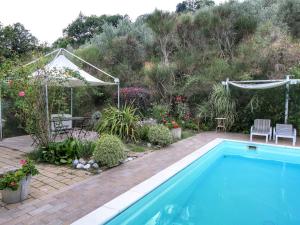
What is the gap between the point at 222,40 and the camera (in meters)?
14.5

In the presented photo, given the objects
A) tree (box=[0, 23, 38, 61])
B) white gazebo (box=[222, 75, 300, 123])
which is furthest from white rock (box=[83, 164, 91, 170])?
tree (box=[0, 23, 38, 61])

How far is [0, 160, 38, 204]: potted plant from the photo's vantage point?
3369 millimetres

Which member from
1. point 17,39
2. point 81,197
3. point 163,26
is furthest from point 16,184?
point 17,39

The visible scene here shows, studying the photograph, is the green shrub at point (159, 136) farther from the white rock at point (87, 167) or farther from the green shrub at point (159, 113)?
the white rock at point (87, 167)

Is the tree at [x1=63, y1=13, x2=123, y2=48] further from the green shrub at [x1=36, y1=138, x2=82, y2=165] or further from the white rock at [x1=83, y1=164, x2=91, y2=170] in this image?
the white rock at [x1=83, y1=164, x2=91, y2=170]

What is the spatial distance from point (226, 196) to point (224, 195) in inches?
1.9

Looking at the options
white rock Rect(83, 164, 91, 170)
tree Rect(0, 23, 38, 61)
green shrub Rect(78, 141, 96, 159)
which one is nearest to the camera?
white rock Rect(83, 164, 91, 170)

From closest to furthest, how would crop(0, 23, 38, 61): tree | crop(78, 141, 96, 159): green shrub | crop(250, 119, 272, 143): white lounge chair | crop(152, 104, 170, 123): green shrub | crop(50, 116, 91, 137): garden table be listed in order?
crop(78, 141, 96, 159): green shrub < crop(50, 116, 91, 137): garden table < crop(250, 119, 272, 143): white lounge chair < crop(152, 104, 170, 123): green shrub < crop(0, 23, 38, 61): tree

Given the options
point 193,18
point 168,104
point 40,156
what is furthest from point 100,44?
point 40,156

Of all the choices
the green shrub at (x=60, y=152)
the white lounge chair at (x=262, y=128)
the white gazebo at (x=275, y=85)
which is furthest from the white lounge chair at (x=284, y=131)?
the green shrub at (x=60, y=152)

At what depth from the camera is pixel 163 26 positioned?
1449 centimetres

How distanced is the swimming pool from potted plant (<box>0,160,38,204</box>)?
4.28ft

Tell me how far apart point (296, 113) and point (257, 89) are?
1634 millimetres

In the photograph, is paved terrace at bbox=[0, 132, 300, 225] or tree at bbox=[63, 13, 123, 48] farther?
tree at bbox=[63, 13, 123, 48]
